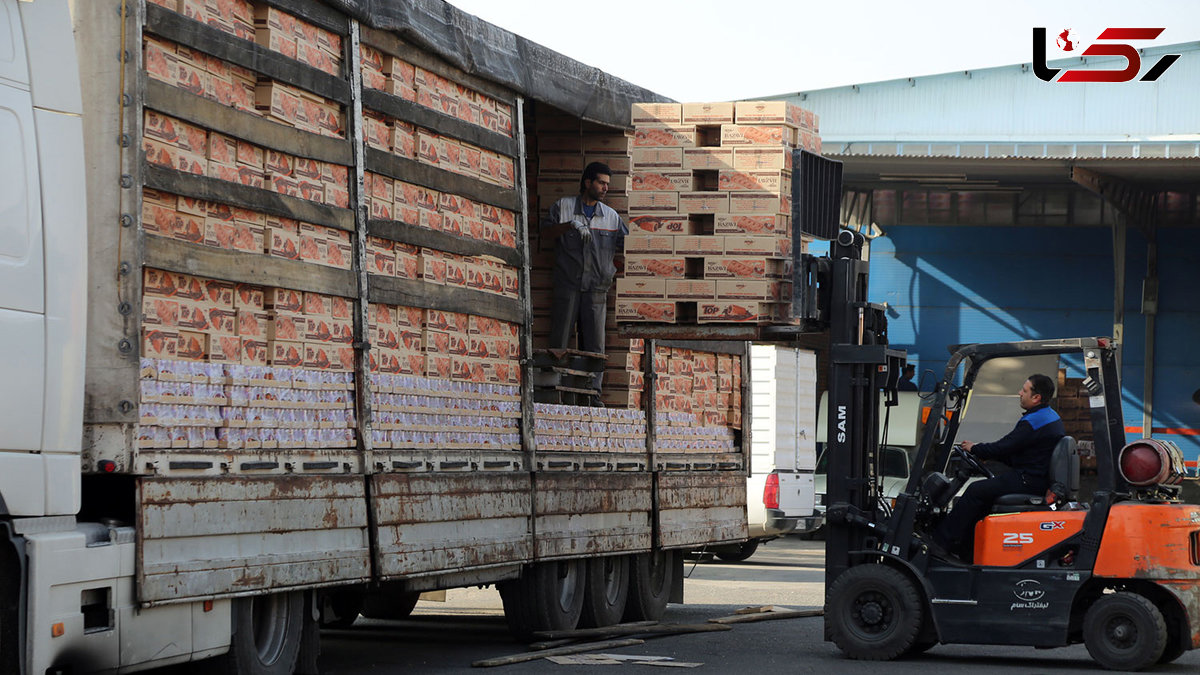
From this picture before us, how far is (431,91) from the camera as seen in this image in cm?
1049

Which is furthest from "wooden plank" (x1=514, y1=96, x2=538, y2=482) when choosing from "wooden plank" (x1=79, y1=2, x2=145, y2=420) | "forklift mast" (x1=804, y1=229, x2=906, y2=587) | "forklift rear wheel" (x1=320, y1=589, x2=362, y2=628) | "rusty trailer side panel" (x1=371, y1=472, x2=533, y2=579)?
"wooden plank" (x1=79, y1=2, x2=145, y2=420)

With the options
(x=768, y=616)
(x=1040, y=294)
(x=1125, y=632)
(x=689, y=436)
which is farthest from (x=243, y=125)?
(x=1040, y=294)

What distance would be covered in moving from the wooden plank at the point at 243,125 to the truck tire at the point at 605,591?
4967mm

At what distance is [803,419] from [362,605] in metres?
10.6

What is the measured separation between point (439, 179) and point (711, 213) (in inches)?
96.9

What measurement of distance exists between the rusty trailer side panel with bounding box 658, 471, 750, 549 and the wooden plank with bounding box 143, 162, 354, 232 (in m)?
5.42

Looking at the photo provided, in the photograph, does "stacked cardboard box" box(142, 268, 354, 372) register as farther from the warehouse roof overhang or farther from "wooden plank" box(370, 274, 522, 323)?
the warehouse roof overhang

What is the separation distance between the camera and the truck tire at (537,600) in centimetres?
1220

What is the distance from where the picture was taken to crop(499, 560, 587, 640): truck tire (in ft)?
40.0

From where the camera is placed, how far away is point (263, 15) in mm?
8750

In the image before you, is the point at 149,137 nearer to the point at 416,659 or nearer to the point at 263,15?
the point at 263,15

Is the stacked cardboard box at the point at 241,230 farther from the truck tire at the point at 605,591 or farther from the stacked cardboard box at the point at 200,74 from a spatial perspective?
the truck tire at the point at 605,591

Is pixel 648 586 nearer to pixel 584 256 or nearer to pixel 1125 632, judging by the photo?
pixel 584 256

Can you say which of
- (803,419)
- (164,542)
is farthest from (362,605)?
(803,419)
